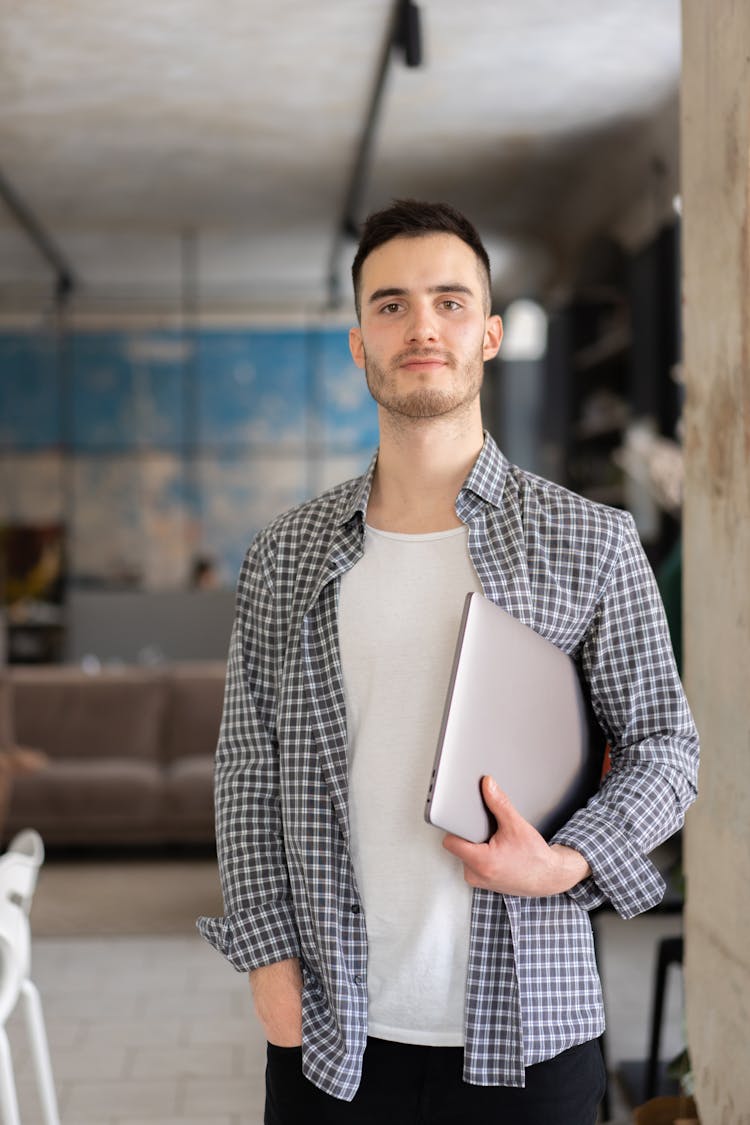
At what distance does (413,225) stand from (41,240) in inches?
335

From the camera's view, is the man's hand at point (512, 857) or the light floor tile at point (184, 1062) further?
the light floor tile at point (184, 1062)

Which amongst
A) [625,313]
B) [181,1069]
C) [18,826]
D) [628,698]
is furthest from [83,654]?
[628,698]

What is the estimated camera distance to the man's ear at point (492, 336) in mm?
1423

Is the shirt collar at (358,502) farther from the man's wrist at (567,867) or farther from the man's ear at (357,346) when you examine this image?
the man's wrist at (567,867)

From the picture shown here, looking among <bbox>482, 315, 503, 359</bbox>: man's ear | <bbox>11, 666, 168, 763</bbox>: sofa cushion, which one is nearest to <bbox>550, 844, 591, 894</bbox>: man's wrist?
<bbox>482, 315, 503, 359</bbox>: man's ear

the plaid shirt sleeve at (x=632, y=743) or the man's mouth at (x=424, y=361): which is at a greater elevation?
the man's mouth at (x=424, y=361)

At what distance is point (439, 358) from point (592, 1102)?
0.83 m

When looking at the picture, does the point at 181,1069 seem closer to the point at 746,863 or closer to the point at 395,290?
the point at 746,863

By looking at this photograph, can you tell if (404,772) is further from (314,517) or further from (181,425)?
(181,425)

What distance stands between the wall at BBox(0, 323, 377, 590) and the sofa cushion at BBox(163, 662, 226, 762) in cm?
357

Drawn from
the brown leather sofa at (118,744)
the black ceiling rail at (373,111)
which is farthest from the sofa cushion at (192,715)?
the black ceiling rail at (373,111)

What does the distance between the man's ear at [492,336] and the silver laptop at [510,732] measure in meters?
0.33

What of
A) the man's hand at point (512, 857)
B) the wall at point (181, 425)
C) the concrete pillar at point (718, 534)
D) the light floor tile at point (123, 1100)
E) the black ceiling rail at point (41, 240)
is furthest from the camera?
the wall at point (181, 425)

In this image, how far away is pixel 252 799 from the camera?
1393 millimetres
